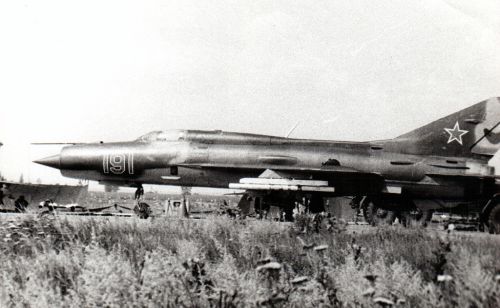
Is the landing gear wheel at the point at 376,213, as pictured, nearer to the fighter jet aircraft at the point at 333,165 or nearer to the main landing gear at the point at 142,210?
the fighter jet aircraft at the point at 333,165

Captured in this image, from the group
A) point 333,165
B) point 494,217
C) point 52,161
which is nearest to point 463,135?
point 494,217

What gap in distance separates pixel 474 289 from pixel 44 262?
4.95 metres

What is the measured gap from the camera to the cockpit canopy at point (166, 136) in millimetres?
17959

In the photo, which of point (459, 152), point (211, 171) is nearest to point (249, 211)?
point (211, 171)

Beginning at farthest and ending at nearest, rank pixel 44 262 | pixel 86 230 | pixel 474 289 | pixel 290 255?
pixel 86 230 → pixel 290 255 → pixel 44 262 → pixel 474 289

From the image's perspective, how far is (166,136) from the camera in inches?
712

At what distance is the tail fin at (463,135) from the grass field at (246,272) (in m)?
8.48

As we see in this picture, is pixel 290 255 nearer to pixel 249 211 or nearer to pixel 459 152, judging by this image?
pixel 249 211

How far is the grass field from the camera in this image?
14.4 ft

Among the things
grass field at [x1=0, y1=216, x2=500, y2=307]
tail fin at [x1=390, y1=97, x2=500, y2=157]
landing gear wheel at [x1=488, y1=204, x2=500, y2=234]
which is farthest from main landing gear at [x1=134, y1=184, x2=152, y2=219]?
landing gear wheel at [x1=488, y1=204, x2=500, y2=234]

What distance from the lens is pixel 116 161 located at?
58.1 ft

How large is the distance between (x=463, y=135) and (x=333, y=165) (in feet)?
14.9

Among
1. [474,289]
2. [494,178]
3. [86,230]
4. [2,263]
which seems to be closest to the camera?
[474,289]

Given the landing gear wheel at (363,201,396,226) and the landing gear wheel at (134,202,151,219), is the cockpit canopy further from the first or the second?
the landing gear wheel at (363,201,396,226)
